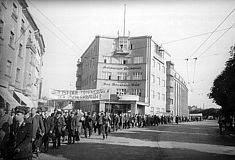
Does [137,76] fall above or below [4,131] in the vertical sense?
above

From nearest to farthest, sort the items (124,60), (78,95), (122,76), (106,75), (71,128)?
(71,128), (78,95), (106,75), (122,76), (124,60)

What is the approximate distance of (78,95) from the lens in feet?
84.6

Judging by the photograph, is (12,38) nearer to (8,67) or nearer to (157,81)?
(8,67)

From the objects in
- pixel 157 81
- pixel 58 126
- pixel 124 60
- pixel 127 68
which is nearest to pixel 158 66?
pixel 157 81

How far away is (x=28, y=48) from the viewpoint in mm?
28172

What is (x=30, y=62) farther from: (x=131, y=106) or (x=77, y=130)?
(x=131, y=106)

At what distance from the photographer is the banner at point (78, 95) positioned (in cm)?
2480

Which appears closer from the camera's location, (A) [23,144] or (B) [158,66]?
(A) [23,144]

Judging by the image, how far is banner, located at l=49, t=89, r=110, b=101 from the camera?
24.8 metres

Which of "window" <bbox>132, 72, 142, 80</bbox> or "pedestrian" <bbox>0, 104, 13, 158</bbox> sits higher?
"window" <bbox>132, 72, 142, 80</bbox>

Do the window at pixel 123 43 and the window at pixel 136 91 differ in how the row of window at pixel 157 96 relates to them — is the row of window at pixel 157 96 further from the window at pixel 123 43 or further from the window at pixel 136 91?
the window at pixel 123 43

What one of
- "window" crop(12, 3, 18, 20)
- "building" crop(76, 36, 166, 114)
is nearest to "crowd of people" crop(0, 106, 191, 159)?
"window" crop(12, 3, 18, 20)

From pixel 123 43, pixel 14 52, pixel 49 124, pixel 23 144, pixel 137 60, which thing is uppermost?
pixel 123 43

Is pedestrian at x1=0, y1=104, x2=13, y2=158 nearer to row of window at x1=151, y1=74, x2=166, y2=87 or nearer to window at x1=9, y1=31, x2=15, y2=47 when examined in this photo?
window at x1=9, y1=31, x2=15, y2=47
